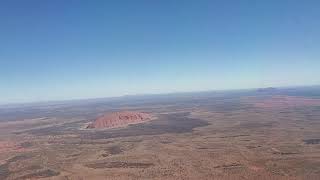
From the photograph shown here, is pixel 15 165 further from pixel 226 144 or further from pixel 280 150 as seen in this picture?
pixel 280 150

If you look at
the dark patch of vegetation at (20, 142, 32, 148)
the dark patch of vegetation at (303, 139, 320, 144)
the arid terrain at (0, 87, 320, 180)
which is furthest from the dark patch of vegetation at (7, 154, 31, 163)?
the dark patch of vegetation at (303, 139, 320, 144)

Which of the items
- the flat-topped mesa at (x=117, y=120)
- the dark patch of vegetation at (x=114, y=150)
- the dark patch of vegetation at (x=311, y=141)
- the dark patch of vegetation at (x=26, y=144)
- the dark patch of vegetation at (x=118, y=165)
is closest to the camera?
the dark patch of vegetation at (x=118, y=165)

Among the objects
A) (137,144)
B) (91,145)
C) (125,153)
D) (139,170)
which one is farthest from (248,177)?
(91,145)

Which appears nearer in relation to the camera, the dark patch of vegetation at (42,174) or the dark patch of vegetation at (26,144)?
the dark patch of vegetation at (42,174)

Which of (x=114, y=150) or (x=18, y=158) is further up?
(x=114, y=150)

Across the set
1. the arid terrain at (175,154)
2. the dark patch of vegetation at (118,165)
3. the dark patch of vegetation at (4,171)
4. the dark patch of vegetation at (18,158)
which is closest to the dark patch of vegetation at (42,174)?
the arid terrain at (175,154)

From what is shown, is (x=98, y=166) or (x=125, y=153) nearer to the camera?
(x=98, y=166)

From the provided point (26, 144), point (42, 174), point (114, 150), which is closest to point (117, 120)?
point (26, 144)

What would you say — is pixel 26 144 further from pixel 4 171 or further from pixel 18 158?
pixel 4 171

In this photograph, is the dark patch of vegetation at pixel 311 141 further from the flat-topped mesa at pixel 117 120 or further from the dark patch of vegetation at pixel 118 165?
the flat-topped mesa at pixel 117 120

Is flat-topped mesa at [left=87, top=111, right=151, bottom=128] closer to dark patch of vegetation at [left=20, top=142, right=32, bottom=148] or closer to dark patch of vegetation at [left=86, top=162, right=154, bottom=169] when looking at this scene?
dark patch of vegetation at [left=20, top=142, right=32, bottom=148]

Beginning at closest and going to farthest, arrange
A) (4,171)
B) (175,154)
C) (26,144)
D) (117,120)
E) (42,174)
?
1. (42,174)
2. (4,171)
3. (175,154)
4. (26,144)
5. (117,120)
